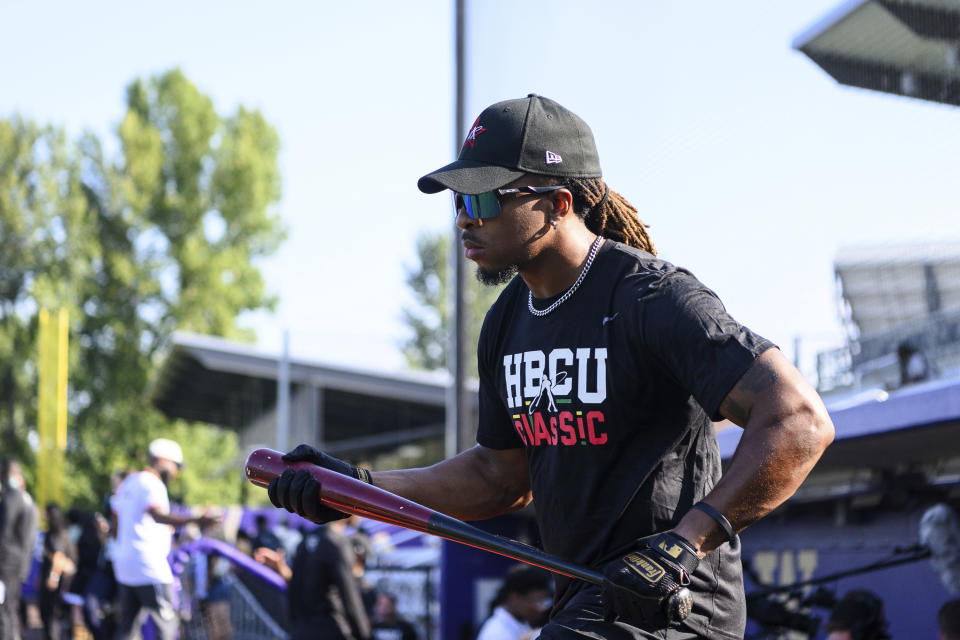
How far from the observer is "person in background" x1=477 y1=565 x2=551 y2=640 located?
22.3 feet

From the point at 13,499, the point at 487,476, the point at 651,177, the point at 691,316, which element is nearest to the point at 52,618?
the point at 13,499

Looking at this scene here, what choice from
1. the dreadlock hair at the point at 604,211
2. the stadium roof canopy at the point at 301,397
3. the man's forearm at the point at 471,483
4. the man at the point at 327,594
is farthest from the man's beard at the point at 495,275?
the stadium roof canopy at the point at 301,397

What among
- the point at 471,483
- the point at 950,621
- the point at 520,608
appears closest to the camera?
the point at 471,483

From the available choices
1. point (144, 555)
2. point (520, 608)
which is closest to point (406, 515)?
point (520, 608)

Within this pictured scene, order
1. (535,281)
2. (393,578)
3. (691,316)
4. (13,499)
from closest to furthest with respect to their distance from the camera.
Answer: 1. (691,316)
2. (535,281)
3. (13,499)
4. (393,578)

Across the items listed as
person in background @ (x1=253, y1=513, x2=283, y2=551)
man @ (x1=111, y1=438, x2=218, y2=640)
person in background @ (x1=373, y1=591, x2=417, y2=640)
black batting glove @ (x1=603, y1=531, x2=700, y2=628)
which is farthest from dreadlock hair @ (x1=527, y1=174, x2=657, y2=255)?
person in background @ (x1=253, y1=513, x2=283, y2=551)

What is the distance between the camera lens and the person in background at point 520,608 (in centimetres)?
680

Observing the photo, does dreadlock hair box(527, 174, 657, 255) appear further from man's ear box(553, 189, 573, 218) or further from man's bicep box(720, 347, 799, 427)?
man's bicep box(720, 347, 799, 427)

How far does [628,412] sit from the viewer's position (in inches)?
109

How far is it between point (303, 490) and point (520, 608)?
4215 millimetres

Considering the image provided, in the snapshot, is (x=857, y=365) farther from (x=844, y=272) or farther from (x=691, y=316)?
(x=691, y=316)

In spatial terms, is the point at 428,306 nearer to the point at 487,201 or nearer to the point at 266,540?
the point at 266,540

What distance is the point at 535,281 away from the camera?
306 centimetres

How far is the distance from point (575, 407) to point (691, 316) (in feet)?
1.35
